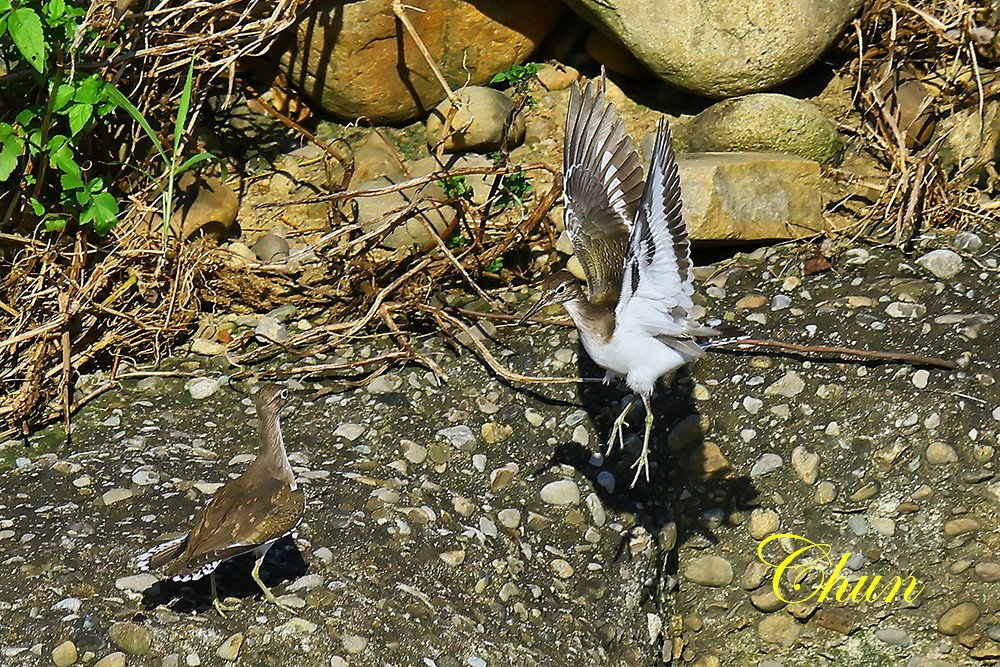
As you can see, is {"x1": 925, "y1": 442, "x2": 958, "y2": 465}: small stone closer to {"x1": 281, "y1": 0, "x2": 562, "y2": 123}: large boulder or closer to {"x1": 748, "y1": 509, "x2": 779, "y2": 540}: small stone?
{"x1": 748, "y1": 509, "x2": 779, "y2": 540}: small stone

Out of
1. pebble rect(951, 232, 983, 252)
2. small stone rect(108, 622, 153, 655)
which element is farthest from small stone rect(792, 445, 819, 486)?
small stone rect(108, 622, 153, 655)

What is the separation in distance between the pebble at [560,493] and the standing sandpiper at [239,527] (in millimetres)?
1352

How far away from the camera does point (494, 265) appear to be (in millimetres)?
6457

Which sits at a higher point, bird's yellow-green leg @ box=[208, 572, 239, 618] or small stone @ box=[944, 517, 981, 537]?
bird's yellow-green leg @ box=[208, 572, 239, 618]

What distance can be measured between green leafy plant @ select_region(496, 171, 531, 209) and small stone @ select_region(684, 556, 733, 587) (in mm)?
2177

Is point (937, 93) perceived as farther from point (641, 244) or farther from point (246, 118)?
point (246, 118)

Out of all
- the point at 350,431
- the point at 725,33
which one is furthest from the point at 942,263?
the point at 350,431

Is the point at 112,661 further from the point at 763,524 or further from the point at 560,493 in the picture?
the point at 763,524

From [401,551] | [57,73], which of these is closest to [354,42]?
[57,73]

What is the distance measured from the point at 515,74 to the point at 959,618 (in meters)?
3.91

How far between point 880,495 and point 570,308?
5.67 feet

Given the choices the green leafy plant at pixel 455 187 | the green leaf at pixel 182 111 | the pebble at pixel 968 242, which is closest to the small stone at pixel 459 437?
the green leafy plant at pixel 455 187

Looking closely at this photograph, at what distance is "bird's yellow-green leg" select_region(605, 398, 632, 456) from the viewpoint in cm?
531

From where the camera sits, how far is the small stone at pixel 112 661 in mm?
4246
